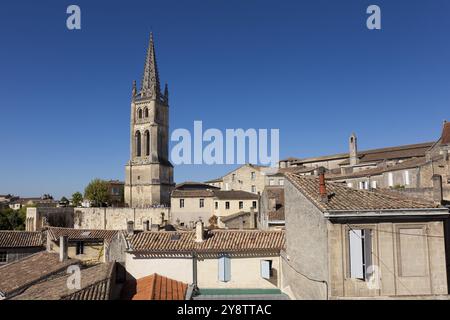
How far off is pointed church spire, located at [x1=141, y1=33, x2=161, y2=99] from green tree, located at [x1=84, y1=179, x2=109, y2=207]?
19733 millimetres

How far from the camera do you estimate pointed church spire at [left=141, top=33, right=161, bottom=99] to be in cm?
7869

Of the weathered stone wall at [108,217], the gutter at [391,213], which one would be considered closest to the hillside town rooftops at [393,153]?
the weathered stone wall at [108,217]

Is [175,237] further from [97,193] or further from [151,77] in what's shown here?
[151,77]

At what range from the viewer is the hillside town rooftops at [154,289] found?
49.3 feet

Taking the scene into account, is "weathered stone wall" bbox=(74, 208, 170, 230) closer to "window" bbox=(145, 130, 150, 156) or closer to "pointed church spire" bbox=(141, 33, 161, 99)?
"window" bbox=(145, 130, 150, 156)

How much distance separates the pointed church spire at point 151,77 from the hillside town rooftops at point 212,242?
60.9 metres

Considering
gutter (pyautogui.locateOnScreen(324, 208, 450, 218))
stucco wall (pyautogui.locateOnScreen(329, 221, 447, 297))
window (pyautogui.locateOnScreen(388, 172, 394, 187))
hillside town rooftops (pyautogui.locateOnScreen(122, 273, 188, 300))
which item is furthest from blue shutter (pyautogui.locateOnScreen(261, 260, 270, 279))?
window (pyautogui.locateOnScreen(388, 172, 394, 187))

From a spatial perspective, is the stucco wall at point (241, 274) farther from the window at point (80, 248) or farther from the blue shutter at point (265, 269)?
the window at point (80, 248)

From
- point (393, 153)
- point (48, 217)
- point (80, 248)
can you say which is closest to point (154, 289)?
point (80, 248)

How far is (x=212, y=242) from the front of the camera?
62.4 ft

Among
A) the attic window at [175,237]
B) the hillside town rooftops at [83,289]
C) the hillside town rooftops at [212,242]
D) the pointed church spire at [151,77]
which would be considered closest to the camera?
the hillside town rooftops at [83,289]
